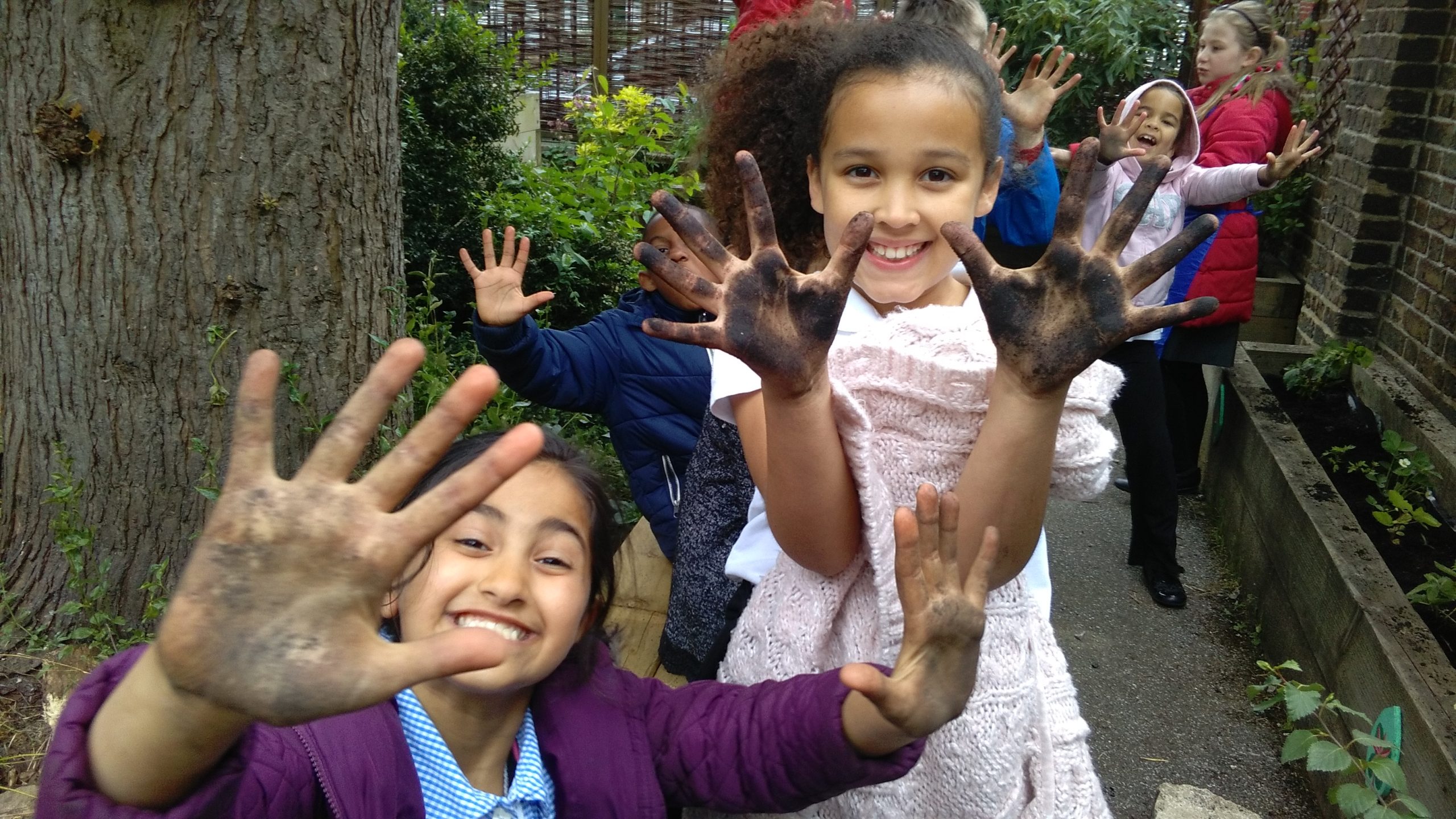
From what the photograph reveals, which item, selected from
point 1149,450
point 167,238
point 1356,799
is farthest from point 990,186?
point 1149,450

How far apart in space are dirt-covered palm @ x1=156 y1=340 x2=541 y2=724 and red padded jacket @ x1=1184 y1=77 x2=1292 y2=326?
3.90 meters

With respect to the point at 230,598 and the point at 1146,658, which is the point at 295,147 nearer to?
the point at 230,598

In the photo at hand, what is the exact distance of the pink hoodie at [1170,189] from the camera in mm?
3818

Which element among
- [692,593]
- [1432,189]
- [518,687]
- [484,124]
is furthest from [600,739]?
[1432,189]

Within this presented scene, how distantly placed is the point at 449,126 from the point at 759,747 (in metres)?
4.21

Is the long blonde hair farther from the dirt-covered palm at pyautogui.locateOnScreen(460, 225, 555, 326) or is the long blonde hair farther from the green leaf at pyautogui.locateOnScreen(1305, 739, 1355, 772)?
the dirt-covered palm at pyautogui.locateOnScreen(460, 225, 555, 326)

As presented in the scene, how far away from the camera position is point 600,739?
1.44 m

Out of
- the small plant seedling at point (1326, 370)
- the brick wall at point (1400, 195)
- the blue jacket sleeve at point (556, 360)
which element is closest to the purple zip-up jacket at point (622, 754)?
the blue jacket sleeve at point (556, 360)

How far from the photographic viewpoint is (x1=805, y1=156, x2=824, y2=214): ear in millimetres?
1609

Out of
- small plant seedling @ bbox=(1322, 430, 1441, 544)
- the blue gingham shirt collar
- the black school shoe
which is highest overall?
the blue gingham shirt collar

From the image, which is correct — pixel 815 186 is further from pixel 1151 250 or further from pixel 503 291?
pixel 1151 250

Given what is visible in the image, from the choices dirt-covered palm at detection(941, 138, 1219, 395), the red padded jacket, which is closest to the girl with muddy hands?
dirt-covered palm at detection(941, 138, 1219, 395)

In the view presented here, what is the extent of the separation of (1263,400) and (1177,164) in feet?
3.70

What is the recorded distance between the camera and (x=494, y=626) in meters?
1.33
